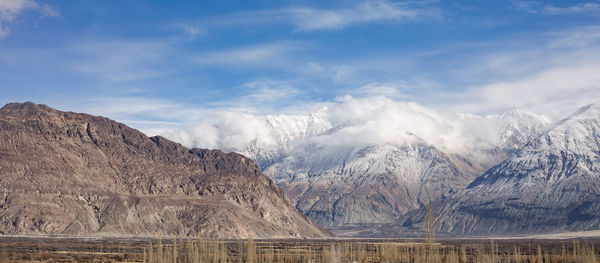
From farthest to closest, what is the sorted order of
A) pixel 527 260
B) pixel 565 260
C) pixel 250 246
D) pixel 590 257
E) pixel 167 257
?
pixel 527 260
pixel 565 260
pixel 590 257
pixel 167 257
pixel 250 246

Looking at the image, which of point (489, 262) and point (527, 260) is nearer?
point (489, 262)

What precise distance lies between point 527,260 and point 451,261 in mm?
35857

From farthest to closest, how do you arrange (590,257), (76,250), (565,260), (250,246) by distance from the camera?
(76,250) → (565,260) → (590,257) → (250,246)

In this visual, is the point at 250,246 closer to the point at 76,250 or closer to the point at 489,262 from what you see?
the point at 489,262

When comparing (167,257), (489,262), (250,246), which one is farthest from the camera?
(489,262)

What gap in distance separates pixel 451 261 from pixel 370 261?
25.9 meters

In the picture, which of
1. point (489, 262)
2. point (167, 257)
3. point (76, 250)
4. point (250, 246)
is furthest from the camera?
point (76, 250)

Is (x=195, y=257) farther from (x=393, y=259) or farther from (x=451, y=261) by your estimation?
(x=393, y=259)

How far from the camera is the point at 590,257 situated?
4906 inches

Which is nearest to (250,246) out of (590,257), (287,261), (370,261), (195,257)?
(195,257)

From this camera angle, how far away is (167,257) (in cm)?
11594

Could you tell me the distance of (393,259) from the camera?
15375 cm

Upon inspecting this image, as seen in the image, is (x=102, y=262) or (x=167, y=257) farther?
(x=102, y=262)

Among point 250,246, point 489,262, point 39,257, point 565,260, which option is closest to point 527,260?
point 565,260
